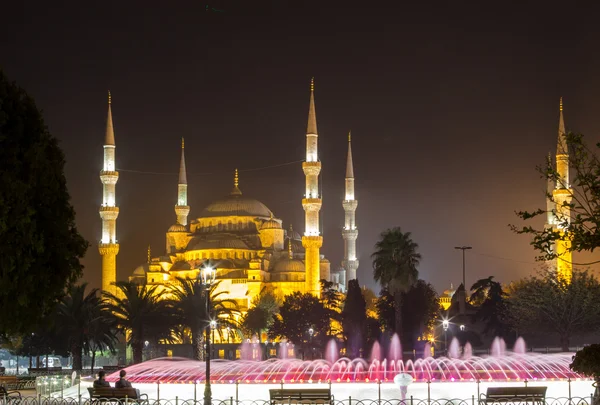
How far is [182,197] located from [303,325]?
34.1 meters

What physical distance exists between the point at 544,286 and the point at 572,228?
37461 mm

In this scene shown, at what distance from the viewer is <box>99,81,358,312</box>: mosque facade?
68.1 meters

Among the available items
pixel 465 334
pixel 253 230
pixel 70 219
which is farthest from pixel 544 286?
pixel 253 230

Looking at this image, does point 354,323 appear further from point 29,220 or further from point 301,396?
point 301,396

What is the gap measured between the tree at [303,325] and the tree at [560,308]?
11239 millimetres

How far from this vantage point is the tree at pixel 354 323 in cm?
5109

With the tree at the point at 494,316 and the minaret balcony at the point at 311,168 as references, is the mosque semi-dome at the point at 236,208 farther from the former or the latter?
the tree at the point at 494,316

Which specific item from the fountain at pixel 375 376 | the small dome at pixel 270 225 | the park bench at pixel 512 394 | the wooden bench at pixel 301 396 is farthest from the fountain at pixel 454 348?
the small dome at pixel 270 225

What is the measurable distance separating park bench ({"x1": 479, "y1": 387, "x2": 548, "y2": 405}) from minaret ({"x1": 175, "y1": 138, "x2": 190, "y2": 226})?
6996cm

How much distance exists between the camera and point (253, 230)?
296ft

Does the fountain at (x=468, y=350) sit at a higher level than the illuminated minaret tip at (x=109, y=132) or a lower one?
lower

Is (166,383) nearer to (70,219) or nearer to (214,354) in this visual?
(70,219)

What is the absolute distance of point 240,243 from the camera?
86.6m

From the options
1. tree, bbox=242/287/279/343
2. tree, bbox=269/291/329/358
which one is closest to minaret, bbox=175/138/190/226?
tree, bbox=242/287/279/343
